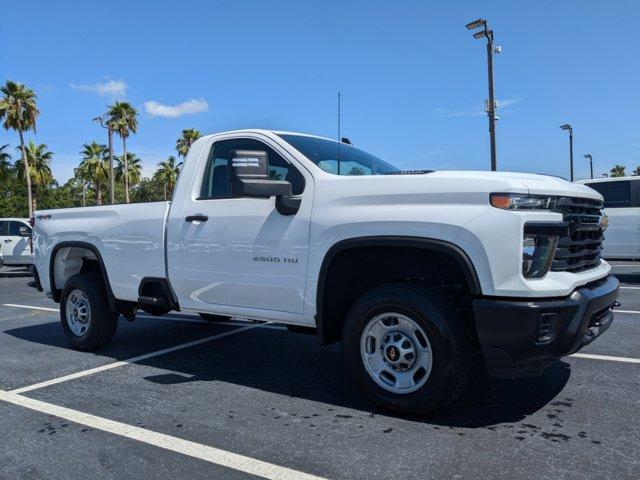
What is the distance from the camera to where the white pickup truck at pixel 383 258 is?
3.17 m

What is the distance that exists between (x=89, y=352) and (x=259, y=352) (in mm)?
1834

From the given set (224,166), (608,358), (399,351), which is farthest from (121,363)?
(608,358)

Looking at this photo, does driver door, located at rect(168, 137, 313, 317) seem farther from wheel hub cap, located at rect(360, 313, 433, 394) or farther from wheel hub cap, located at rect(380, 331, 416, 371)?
wheel hub cap, located at rect(380, 331, 416, 371)

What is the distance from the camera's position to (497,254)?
3.14 metres

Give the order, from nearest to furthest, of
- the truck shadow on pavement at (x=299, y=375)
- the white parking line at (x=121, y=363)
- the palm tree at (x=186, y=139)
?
the truck shadow on pavement at (x=299, y=375), the white parking line at (x=121, y=363), the palm tree at (x=186, y=139)

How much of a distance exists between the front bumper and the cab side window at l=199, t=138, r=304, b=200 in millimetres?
1929

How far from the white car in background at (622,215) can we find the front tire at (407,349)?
Answer: 9.10 metres

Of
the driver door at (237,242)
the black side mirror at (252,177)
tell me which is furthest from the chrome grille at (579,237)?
the black side mirror at (252,177)

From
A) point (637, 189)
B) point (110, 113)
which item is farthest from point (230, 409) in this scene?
point (110, 113)

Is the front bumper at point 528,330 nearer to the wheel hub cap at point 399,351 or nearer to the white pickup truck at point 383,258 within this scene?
the white pickup truck at point 383,258

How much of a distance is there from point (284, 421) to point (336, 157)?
7.14ft

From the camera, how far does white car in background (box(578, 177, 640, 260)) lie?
11141 millimetres

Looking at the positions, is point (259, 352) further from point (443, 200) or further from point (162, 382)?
point (443, 200)

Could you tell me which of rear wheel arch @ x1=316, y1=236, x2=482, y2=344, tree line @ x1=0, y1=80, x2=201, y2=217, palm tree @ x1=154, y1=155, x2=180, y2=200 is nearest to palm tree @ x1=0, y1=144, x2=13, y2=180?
tree line @ x1=0, y1=80, x2=201, y2=217
